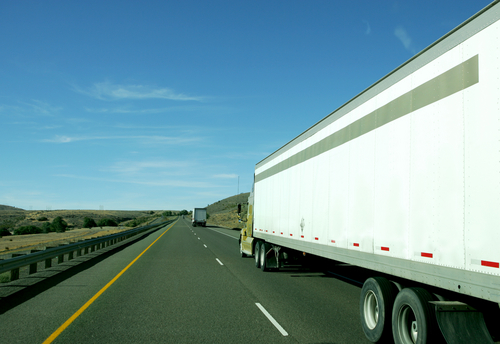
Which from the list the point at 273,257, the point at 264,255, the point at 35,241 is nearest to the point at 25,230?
the point at 35,241

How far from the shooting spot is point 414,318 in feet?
17.4

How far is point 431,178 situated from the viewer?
5.02 m

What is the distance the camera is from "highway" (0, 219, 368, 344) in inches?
241

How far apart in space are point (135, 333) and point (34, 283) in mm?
6023

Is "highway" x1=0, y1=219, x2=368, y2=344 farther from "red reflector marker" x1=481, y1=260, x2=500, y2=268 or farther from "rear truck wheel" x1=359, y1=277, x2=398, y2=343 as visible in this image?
"red reflector marker" x1=481, y1=260, x2=500, y2=268

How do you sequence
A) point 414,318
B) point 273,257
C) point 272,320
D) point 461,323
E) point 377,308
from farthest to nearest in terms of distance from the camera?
point 273,257
point 272,320
point 377,308
point 414,318
point 461,323

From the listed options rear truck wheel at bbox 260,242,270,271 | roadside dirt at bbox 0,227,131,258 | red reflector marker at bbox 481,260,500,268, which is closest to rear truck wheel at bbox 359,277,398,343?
red reflector marker at bbox 481,260,500,268

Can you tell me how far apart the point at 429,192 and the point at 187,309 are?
5.23 m

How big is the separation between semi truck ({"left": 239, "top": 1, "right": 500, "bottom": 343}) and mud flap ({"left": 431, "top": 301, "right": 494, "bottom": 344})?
11 mm

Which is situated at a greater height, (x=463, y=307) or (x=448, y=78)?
(x=448, y=78)

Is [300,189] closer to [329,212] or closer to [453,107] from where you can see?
[329,212]

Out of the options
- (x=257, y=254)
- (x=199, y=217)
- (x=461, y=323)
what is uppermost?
(x=199, y=217)

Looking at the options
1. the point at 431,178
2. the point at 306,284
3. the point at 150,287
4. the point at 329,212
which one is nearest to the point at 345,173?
the point at 329,212

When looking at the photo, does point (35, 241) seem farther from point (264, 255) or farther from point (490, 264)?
point (490, 264)
